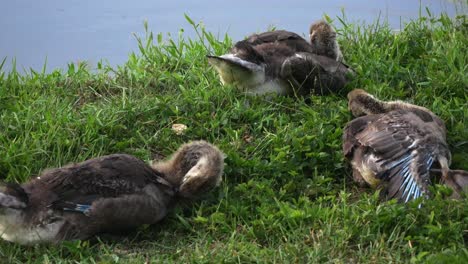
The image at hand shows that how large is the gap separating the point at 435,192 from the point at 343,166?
88cm

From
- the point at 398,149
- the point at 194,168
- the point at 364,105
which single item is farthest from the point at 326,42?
the point at 194,168

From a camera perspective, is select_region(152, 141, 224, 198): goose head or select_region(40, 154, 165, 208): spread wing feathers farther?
select_region(152, 141, 224, 198): goose head

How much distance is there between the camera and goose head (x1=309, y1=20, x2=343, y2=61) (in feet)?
25.8

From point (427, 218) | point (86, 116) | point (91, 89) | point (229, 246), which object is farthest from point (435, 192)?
point (91, 89)

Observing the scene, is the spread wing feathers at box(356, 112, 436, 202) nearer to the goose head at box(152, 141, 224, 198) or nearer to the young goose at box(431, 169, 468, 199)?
the young goose at box(431, 169, 468, 199)

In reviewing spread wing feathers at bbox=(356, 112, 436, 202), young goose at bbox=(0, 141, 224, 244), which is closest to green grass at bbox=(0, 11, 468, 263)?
young goose at bbox=(0, 141, 224, 244)

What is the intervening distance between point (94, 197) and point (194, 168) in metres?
0.79

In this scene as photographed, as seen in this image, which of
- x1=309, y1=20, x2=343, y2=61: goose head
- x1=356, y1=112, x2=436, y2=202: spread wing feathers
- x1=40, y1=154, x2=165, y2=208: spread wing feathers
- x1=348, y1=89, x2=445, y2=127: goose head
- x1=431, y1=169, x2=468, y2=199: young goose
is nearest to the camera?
x1=40, y1=154, x2=165, y2=208: spread wing feathers

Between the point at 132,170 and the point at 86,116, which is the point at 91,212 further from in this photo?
the point at 86,116

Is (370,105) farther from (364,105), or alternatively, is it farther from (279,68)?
(279,68)

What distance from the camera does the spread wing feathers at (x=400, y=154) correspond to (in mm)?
5824

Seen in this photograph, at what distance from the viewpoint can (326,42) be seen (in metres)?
7.87

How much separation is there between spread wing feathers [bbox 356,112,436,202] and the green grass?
233 mm

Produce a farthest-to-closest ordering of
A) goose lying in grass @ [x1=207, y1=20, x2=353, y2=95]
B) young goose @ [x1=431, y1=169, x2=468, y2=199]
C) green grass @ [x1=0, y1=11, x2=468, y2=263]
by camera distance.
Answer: goose lying in grass @ [x1=207, y1=20, x2=353, y2=95] < young goose @ [x1=431, y1=169, x2=468, y2=199] < green grass @ [x1=0, y1=11, x2=468, y2=263]
